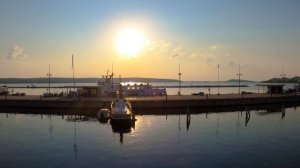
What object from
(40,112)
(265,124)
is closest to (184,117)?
(265,124)

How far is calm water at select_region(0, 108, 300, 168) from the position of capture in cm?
3809

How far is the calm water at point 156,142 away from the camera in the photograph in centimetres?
3809

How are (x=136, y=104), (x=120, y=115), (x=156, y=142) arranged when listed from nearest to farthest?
(x=156, y=142) < (x=120, y=115) < (x=136, y=104)

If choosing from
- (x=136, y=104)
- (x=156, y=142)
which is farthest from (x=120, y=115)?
(x=136, y=104)

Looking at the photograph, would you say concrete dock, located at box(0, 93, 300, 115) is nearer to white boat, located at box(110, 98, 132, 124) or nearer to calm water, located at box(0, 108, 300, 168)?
calm water, located at box(0, 108, 300, 168)

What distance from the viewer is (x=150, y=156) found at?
131 ft

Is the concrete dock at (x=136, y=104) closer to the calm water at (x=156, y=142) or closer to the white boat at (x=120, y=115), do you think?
the calm water at (x=156, y=142)

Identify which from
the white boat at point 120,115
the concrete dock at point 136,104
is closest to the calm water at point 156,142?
the white boat at point 120,115

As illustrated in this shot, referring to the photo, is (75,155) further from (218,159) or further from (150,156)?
(218,159)

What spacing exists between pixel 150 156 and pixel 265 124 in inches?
1285

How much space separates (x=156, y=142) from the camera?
48.2 meters

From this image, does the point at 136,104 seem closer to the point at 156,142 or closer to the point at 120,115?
the point at 120,115

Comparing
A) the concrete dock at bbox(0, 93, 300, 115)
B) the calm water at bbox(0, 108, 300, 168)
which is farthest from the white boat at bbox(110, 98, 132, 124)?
the concrete dock at bbox(0, 93, 300, 115)

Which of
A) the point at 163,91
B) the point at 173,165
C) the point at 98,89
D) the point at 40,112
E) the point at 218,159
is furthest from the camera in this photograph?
the point at 163,91
